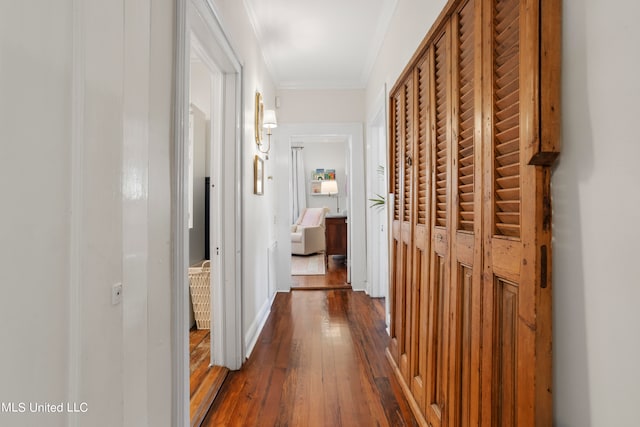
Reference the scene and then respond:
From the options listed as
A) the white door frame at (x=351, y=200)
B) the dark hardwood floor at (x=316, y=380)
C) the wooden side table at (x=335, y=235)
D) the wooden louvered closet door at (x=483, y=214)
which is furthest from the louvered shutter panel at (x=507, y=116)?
the wooden side table at (x=335, y=235)

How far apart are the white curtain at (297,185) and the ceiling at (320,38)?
12.8 ft

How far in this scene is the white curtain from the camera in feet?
26.1

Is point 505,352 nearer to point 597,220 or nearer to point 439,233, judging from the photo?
point 597,220

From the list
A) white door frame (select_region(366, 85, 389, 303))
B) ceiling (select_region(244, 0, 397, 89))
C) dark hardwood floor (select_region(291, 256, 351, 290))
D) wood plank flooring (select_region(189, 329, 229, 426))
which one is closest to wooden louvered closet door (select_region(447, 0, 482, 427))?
wood plank flooring (select_region(189, 329, 229, 426))

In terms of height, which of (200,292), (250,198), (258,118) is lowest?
(200,292)

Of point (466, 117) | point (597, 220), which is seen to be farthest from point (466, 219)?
point (597, 220)

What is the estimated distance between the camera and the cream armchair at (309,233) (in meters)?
6.80

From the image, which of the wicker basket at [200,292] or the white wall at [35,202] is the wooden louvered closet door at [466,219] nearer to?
the white wall at [35,202]

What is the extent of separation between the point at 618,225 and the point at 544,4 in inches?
21.3

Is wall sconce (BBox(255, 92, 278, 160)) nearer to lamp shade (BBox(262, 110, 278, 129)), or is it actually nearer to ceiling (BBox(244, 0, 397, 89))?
lamp shade (BBox(262, 110, 278, 129))

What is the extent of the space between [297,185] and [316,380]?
20.6ft

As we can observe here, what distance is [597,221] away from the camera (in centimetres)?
65

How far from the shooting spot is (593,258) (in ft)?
2.17

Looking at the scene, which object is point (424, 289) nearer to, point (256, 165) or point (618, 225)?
point (618, 225)
